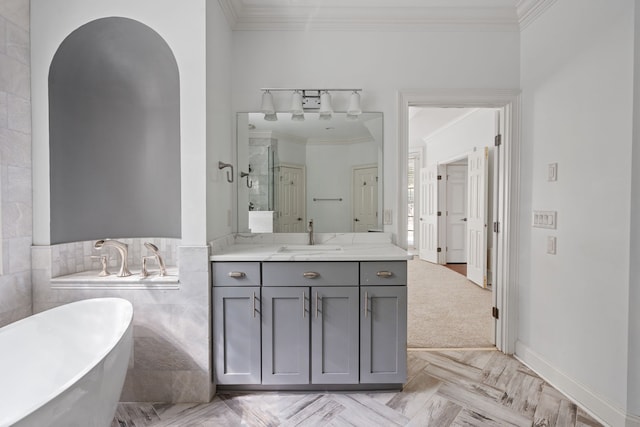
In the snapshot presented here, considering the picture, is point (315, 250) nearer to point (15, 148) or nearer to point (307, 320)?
point (307, 320)

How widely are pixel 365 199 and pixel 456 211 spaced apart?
442cm

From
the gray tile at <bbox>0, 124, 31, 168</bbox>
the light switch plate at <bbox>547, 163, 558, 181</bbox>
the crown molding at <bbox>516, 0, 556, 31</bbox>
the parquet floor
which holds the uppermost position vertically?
the crown molding at <bbox>516, 0, 556, 31</bbox>

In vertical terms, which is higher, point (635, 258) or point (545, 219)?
point (545, 219)

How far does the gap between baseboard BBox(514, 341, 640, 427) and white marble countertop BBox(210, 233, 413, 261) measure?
1226 mm

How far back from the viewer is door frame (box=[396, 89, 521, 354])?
2.44 metres

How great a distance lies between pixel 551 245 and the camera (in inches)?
84.3

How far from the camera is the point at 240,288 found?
1939 millimetres

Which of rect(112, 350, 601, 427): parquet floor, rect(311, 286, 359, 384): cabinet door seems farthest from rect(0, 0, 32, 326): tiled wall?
rect(311, 286, 359, 384): cabinet door

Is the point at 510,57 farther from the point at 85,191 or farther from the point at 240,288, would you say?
the point at 85,191

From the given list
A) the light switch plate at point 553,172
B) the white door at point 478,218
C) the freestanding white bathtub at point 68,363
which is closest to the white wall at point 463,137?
the white door at point 478,218

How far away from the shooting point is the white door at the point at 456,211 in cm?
625

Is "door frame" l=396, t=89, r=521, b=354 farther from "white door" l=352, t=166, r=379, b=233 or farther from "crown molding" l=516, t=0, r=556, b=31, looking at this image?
"crown molding" l=516, t=0, r=556, b=31

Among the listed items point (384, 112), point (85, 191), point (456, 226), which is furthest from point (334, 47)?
point (456, 226)

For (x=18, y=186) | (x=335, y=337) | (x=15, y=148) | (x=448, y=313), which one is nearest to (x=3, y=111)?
(x=15, y=148)
